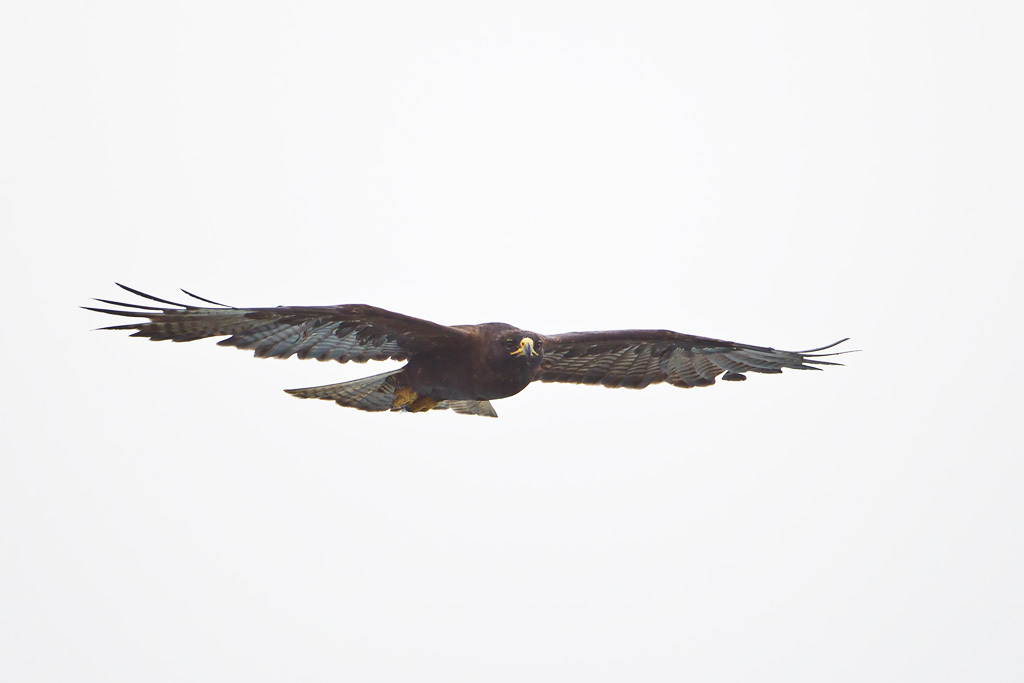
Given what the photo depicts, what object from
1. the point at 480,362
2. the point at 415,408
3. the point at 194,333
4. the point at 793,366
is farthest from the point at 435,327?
the point at 793,366

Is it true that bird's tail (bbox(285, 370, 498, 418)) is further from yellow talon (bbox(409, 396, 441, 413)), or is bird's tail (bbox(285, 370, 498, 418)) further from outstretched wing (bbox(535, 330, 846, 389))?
outstretched wing (bbox(535, 330, 846, 389))

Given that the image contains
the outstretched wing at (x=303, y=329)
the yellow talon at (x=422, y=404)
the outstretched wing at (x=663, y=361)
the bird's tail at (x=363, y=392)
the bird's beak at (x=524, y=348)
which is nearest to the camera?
the outstretched wing at (x=303, y=329)

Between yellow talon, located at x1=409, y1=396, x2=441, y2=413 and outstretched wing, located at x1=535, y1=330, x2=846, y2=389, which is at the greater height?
outstretched wing, located at x1=535, y1=330, x2=846, y2=389

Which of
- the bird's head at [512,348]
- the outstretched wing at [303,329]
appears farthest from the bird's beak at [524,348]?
the outstretched wing at [303,329]

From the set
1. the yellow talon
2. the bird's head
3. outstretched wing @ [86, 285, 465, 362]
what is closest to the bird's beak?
the bird's head

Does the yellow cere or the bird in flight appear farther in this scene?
the yellow cere

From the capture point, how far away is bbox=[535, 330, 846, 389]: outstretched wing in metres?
10.9

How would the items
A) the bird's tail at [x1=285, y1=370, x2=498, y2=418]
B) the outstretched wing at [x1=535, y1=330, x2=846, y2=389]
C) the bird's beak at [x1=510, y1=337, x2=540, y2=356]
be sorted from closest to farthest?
the bird's beak at [x1=510, y1=337, x2=540, y2=356] < the bird's tail at [x1=285, y1=370, x2=498, y2=418] < the outstretched wing at [x1=535, y1=330, x2=846, y2=389]

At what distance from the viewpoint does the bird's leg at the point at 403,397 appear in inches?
394

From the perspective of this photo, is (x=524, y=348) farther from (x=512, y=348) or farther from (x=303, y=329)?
(x=303, y=329)

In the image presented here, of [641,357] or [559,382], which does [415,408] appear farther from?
[641,357]

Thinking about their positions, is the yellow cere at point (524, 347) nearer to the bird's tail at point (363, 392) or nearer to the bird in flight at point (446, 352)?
the bird in flight at point (446, 352)

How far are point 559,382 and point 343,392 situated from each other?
227cm

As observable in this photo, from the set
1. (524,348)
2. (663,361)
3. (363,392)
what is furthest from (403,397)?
(663,361)
